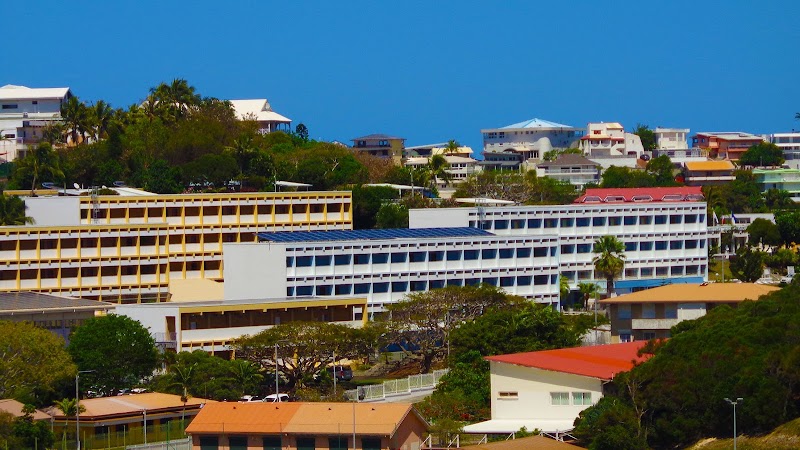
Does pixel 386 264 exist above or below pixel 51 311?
above

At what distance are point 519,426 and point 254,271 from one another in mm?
43837

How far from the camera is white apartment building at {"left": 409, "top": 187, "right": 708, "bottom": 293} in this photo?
480ft

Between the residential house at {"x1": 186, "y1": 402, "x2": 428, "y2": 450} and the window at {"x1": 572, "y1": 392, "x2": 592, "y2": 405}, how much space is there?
7.71m

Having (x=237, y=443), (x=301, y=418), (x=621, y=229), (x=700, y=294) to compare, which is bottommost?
(x=237, y=443)

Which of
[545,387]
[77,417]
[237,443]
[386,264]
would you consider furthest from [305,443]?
[386,264]

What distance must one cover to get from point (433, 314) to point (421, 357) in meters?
2.63

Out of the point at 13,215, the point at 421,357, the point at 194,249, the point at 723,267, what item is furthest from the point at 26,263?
the point at 723,267

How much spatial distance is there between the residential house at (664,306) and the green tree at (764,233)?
210 ft

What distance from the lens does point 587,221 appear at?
495 feet

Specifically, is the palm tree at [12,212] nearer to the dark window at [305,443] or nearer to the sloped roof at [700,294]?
the sloped roof at [700,294]

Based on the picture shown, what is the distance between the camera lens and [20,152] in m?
194

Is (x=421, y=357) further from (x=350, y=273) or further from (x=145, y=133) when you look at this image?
(x=145, y=133)

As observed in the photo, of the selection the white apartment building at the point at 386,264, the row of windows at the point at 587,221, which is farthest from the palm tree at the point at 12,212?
the row of windows at the point at 587,221

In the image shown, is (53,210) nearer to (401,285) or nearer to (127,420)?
(401,285)
